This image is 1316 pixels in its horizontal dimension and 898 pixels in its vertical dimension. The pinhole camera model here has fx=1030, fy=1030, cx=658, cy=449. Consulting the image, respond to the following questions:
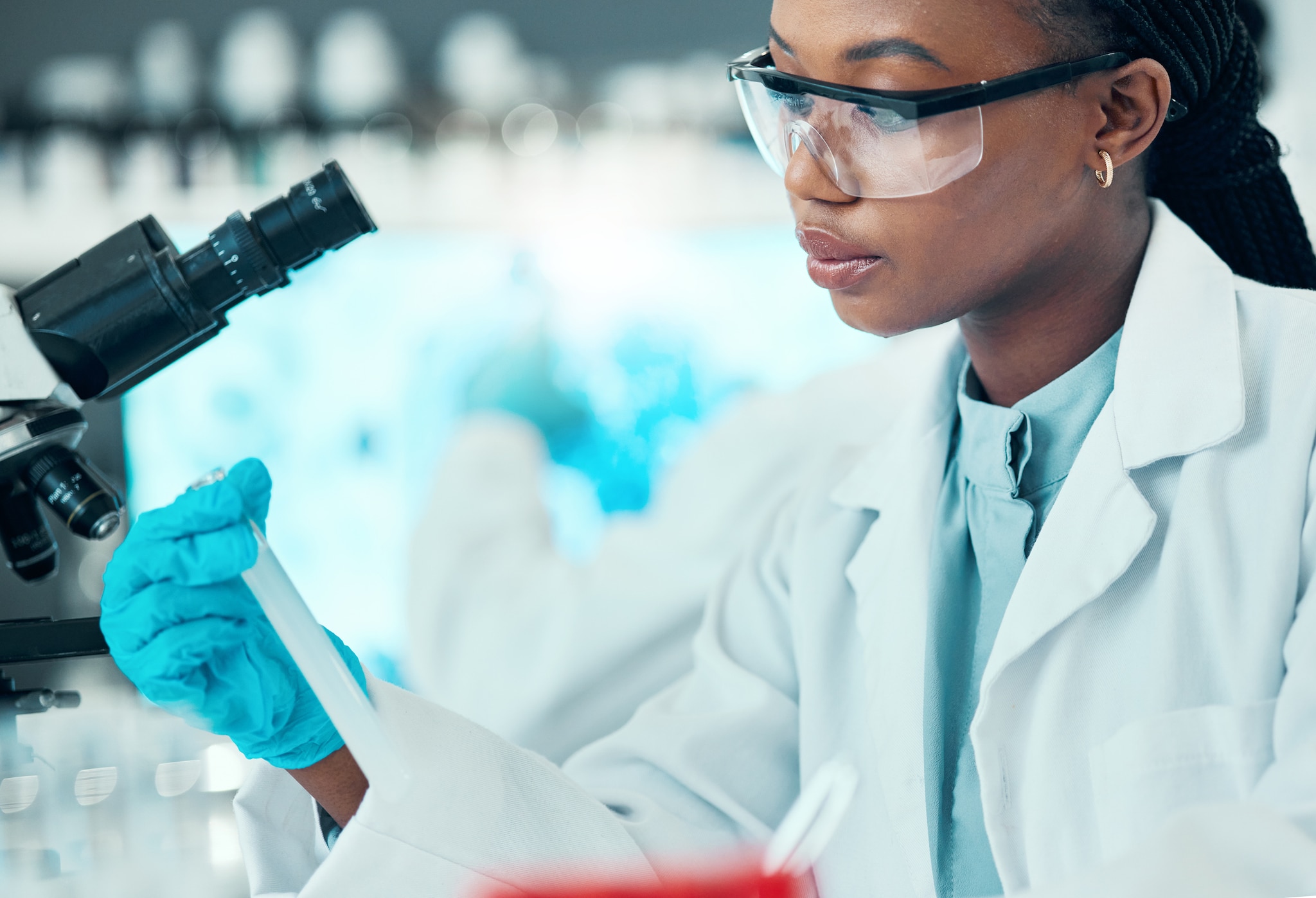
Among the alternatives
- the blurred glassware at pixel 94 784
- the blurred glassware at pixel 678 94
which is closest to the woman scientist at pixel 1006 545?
the blurred glassware at pixel 94 784

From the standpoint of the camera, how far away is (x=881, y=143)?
2.97 ft

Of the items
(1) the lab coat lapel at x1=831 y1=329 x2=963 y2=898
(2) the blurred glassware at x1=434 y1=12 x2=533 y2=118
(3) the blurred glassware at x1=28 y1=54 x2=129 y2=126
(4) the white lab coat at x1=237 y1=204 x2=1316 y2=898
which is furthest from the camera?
(2) the blurred glassware at x1=434 y1=12 x2=533 y2=118

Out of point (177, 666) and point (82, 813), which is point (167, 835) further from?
point (177, 666)

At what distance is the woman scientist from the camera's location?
859 millimetres

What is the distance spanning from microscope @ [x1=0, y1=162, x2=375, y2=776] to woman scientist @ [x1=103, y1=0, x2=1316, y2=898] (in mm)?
74

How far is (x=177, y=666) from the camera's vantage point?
2.53 ft

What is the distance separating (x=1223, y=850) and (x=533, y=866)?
548 millimetres

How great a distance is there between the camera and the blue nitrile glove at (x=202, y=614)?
0.76 m

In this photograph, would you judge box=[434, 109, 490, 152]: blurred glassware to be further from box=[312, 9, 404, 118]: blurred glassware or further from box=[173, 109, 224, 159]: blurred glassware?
box=[173, 109, 224, 159]: blurred glassware

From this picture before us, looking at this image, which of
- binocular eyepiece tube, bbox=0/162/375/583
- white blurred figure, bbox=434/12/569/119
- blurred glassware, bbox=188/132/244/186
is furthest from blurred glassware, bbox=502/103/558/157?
binocular eyepiece tube, bbox=0/162/375/583

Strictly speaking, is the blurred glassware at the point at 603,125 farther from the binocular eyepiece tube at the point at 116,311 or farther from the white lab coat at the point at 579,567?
the binocular eyepiece tube at the point at 116,311

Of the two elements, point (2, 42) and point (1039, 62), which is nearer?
point (1039, 62)

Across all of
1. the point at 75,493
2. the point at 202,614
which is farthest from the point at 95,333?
the point at 202,614

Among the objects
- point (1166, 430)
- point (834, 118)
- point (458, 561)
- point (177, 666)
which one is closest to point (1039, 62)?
point (834, 118)
